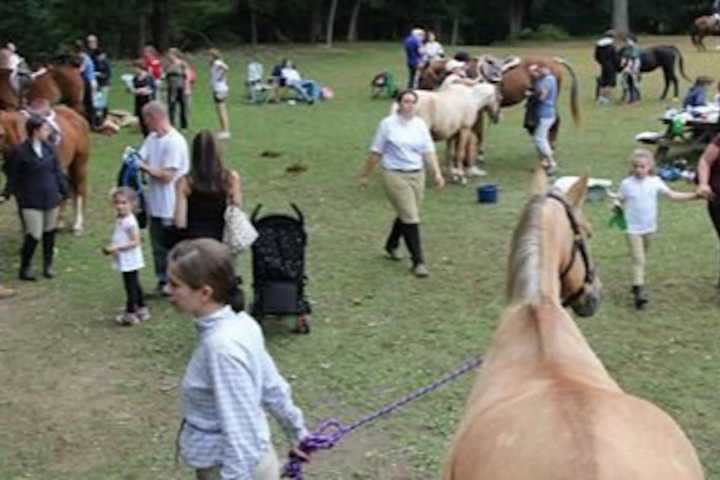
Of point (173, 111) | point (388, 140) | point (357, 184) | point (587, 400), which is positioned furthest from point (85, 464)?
point (173, 111)

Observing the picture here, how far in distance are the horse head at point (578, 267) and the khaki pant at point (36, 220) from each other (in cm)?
670

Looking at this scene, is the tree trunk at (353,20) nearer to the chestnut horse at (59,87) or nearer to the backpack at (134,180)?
the chestnut horse at (59,87)

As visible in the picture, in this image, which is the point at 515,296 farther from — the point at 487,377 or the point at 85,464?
the point at 85,464

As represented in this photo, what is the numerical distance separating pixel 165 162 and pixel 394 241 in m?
2.68

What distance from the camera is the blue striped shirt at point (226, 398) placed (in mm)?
3740

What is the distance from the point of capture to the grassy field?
21.6 ft

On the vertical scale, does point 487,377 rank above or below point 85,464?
above

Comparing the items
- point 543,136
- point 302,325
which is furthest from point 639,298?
point 543,136

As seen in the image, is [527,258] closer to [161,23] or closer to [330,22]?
[161,23]

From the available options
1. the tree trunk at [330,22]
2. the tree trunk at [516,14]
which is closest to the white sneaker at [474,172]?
the tree trunk at [330,22]

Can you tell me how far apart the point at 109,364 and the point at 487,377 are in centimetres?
481

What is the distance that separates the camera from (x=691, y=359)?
25.8ft

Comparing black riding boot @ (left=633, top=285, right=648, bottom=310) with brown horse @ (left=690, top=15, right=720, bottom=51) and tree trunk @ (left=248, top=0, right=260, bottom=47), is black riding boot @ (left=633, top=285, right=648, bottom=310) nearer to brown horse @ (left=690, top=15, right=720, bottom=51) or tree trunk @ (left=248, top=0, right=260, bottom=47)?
brown horse @ (left=690, top=15, right=720, bottom=51)

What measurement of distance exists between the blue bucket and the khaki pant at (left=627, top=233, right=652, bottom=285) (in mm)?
4136
